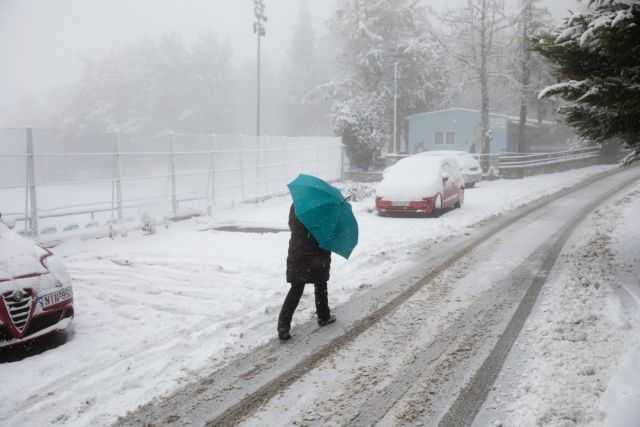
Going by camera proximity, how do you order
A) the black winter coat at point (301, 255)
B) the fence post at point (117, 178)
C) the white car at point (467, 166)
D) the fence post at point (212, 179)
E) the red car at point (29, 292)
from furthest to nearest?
the white car at point (467, 166) < the fence post at point (212, 179) < the fence post at point (117, 178) < the black winter coat at point (301, 255) < the red car at point (29, 292)

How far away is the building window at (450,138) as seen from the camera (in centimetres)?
4241

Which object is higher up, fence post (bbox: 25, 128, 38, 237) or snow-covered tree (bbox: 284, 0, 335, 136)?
snow-covered tree (bbox: 284, 0, 335, 136)

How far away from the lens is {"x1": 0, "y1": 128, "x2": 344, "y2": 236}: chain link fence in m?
9.93

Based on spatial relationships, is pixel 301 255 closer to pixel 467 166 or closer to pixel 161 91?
pixel 467 166

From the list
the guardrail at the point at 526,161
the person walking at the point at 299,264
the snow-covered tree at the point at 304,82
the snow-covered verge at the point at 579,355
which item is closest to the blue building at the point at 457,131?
the guardrail at the point at 526,161

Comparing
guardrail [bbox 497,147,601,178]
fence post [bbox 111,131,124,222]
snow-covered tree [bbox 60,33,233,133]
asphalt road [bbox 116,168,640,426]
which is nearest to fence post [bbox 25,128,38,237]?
fence post [bbox 111,131,124,222]

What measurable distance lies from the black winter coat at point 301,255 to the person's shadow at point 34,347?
8.60 ft

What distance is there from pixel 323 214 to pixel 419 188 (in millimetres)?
8889

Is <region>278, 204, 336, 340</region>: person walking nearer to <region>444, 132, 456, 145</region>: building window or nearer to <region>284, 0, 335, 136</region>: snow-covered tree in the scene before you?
<region>444, 132, 456, 145</region>: building window

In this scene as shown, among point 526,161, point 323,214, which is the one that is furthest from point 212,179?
point 526,161

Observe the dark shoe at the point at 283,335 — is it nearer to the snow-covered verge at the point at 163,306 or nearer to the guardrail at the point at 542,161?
the snow-covered verge at the point at 163,306

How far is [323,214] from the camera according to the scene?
4.91 m

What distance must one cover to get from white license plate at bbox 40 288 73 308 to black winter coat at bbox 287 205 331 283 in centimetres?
244

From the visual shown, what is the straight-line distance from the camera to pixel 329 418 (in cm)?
361
